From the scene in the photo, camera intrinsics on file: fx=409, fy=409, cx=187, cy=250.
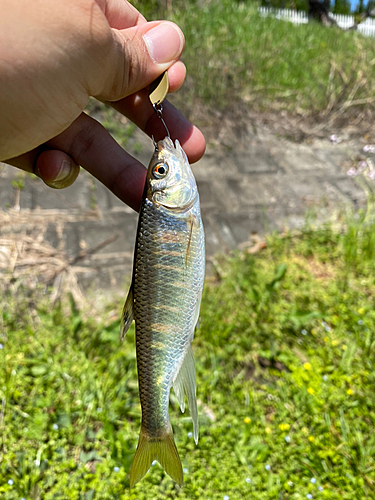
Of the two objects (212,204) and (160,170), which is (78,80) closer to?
(160,170)

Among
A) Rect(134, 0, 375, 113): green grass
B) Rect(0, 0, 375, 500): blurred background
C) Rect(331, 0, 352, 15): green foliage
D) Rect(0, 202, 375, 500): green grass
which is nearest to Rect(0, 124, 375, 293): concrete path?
Rect(0, 0, 375, 500): blurred background

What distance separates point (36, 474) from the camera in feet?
7.31

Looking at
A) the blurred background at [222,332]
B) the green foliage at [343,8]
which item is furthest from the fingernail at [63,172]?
the green foliage at [343,8]

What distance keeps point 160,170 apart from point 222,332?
1786 millimetres

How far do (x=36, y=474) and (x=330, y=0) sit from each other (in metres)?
20.5

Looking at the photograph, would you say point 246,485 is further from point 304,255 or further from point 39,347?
point 304,255

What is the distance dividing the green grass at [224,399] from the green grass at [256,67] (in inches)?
154

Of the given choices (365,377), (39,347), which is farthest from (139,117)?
(365,377)

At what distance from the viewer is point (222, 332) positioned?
307 cm

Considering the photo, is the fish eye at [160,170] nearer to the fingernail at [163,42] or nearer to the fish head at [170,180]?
the fish head at [170,180]

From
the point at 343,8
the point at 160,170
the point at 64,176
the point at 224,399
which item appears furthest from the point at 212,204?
the point at 343,8

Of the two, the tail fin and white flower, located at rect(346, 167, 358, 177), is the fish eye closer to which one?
the tail fin

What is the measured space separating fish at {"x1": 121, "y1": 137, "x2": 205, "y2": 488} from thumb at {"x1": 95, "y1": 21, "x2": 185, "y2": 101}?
1.89ft

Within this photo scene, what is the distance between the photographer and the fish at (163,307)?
1.51m
